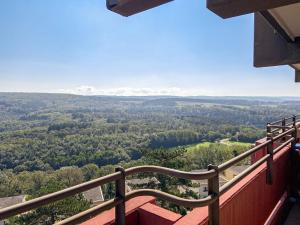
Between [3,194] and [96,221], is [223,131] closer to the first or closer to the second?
[3,194]

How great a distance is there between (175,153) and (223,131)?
109406mm

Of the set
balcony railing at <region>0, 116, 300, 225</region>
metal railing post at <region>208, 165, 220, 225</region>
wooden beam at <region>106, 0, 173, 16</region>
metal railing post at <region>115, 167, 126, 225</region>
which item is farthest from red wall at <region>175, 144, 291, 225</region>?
wooden beam at <region>106, 0, 173, 16</region>

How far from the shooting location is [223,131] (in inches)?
5256

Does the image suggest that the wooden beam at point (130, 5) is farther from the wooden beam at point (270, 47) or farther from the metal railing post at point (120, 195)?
the wooden beam at point (270, 47)

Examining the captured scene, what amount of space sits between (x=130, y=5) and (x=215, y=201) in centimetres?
158

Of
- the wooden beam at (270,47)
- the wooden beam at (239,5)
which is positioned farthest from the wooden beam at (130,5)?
the wooden beam at (270,47)

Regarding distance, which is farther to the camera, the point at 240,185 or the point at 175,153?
the point at 175,153

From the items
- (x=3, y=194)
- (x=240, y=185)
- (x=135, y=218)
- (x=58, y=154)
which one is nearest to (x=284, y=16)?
(x=240, y=185)

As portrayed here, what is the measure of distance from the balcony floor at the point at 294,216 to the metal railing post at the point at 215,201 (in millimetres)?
2120

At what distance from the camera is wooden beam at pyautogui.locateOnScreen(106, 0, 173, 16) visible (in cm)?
209

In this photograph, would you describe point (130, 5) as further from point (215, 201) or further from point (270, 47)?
point (270, 47)

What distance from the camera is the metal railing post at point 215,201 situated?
203cm

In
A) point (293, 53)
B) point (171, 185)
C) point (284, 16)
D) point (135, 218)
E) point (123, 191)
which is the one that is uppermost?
point (284, 16)

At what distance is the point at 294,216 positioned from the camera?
3.79 m
